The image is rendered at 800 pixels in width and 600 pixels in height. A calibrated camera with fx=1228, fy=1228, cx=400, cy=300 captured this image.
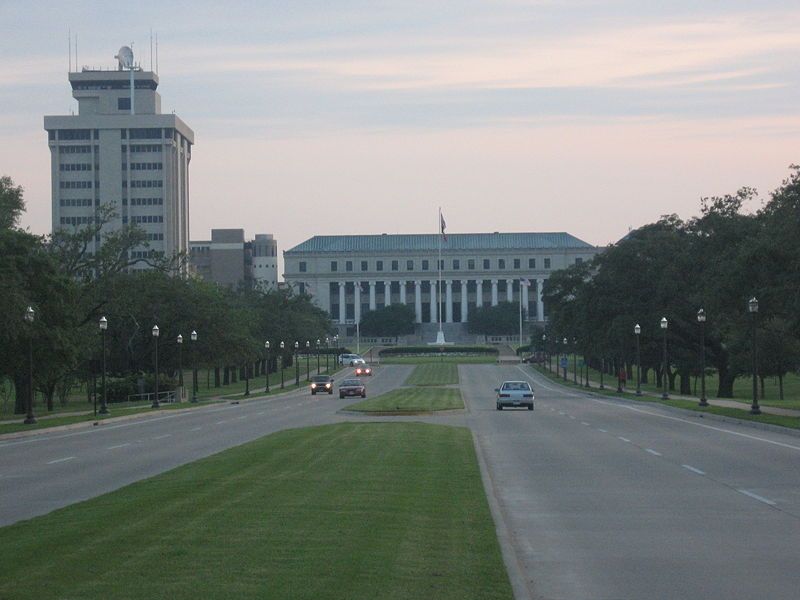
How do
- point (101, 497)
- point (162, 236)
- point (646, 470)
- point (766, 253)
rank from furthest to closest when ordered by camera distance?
point (162, 236) → point (766, 253) → point (646, 470) → point (101, 497)

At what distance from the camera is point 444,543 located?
12547 mm

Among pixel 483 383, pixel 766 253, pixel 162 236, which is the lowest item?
Result: pixel 483 383

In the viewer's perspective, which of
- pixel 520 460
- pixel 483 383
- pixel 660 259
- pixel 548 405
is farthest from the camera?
pixel 483 383

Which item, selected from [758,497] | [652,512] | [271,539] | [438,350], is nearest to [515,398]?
[758,497]

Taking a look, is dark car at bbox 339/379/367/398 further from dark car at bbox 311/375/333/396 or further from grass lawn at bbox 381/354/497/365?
grass lawn at bbox 381/354/497/365

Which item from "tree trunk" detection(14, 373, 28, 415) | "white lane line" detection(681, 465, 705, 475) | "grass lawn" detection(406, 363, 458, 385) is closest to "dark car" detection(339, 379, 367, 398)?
"tree trunk" detection(14, 373, 28, 415)

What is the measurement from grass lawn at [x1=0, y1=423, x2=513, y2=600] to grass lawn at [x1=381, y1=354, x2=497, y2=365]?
130 m

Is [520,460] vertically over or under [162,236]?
under

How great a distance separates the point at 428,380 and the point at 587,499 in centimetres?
9074

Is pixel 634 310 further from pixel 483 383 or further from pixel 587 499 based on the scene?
pixel 587 499

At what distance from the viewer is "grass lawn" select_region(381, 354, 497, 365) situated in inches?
6016

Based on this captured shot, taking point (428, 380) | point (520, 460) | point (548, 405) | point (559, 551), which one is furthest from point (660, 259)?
point (559, 551)

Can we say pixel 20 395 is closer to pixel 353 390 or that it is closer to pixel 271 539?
pixel 353 390

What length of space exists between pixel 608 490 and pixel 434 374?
10176 cm
